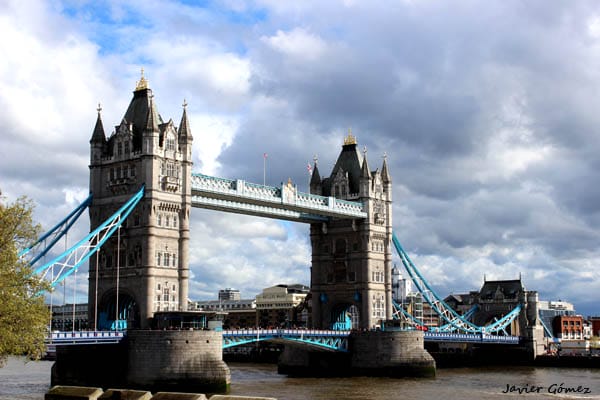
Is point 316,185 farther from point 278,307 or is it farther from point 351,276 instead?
point 278,307

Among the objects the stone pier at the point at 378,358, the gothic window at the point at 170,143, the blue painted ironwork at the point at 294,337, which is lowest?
the stone pier at the point at 378,358

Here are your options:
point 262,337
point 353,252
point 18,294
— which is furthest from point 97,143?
point 18,294

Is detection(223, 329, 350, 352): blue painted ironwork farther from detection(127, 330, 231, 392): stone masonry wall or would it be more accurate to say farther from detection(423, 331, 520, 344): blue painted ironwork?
detection(423, 331, 520, 344): blue painted ironwork

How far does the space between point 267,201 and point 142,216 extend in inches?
668

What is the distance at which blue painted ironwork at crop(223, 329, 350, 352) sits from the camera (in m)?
84.0

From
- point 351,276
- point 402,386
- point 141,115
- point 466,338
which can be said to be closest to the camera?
point 402,386

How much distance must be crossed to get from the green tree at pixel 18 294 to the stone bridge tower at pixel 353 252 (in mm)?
66335

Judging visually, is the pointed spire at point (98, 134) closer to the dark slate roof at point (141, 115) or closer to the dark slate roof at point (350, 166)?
the dark slate roof at point (141, 115)

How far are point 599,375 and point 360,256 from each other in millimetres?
31612

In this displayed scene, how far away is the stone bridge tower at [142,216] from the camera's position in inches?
3248

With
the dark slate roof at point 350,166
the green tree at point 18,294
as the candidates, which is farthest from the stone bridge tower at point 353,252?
the green tree at point 18,294

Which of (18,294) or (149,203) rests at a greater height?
(149,203)

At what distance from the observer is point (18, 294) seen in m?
45.9

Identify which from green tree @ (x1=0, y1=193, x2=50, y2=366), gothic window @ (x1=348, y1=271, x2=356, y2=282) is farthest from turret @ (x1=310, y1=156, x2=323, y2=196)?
green tree @ (x1=0, y1=193, x2=50, y2=366)
